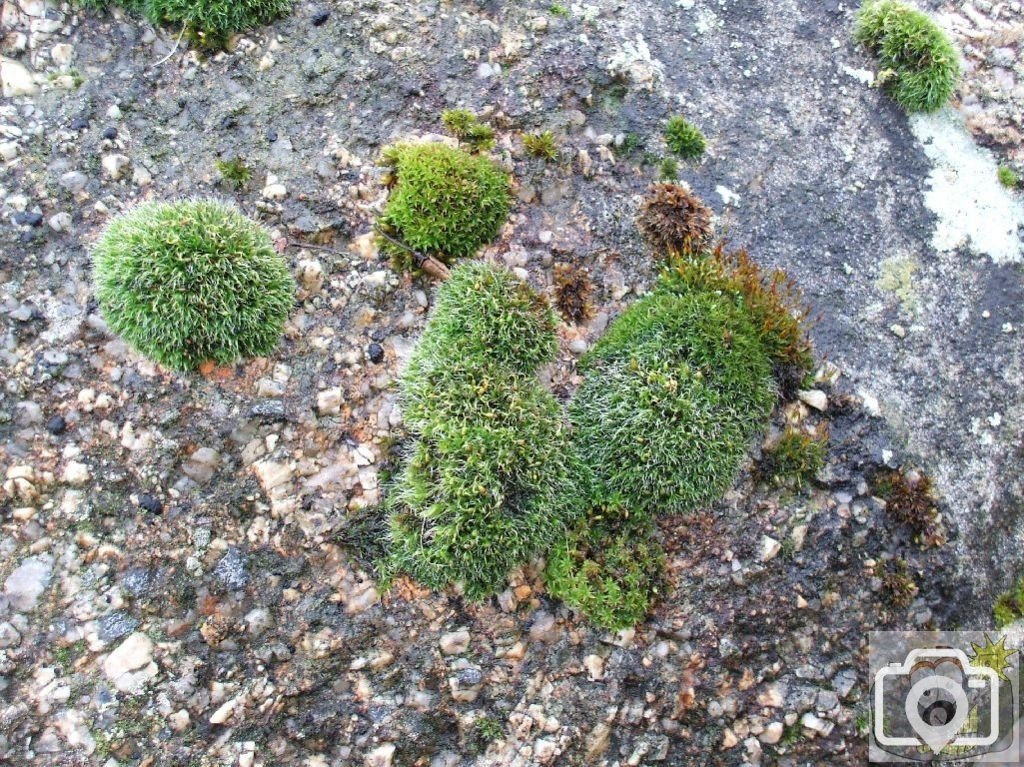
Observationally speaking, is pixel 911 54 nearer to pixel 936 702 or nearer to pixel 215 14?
pixel 936 702

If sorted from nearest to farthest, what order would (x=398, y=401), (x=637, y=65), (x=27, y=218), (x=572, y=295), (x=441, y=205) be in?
(x=398, y=401), (x=27, y=218), (x=441, y=205), (x=572, y=295), (x=637, y=65)

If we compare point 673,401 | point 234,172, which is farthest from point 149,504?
point 673,401

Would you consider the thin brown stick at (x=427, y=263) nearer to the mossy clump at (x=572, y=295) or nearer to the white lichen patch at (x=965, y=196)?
the mossy clump at (x=572, y=295)

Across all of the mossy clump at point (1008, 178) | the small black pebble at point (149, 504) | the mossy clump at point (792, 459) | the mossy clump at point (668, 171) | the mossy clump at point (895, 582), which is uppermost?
the mossy clump at point (1008, 178)

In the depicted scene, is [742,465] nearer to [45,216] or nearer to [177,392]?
[177,392]

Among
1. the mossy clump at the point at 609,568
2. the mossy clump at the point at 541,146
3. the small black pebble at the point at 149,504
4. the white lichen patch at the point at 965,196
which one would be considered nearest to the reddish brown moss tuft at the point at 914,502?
the mossy clump at the point at 609,568

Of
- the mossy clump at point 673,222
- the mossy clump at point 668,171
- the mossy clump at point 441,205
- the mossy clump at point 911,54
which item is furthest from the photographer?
the mossy clump at point 911,54

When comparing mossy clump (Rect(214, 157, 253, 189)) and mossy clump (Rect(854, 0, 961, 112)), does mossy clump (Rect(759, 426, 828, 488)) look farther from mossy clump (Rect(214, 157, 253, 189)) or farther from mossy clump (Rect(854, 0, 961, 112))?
mossy clump (Rect(214, 157, 253, 189))
